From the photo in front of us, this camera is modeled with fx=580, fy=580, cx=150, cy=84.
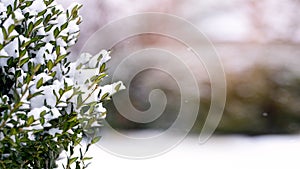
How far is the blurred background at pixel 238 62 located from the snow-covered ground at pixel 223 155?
0.06m

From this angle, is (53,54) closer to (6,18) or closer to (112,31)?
(6,18)

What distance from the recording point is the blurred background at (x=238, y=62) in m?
6.69

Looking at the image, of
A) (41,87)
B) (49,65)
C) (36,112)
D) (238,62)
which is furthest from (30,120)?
(238,62)

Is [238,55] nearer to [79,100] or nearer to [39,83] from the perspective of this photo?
[79,100]

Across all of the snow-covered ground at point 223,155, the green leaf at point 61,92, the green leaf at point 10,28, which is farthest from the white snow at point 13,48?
the snow-covered ground at point 223,155

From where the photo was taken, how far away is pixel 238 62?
6.80 metres

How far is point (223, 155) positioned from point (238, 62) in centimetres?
149

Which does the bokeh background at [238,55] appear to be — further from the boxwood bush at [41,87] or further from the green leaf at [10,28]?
the green leaf at [10,28]

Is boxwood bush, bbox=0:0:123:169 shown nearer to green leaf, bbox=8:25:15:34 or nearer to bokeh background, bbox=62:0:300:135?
green leaf, bbox=8:25:15:34

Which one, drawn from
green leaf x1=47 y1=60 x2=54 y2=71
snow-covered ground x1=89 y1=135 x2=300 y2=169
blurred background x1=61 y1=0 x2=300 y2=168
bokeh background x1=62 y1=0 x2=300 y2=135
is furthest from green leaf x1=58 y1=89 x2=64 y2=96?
bokeh background x1=62 y1=0 x2=300 y2=135

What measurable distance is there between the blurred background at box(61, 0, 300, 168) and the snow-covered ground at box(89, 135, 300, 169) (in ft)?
0.18

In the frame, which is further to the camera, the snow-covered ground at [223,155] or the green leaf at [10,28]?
the snow-covered ground at [223,155]

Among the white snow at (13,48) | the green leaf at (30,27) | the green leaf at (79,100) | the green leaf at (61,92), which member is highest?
the green leaf at (30,27)

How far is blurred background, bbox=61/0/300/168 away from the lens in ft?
21.9
